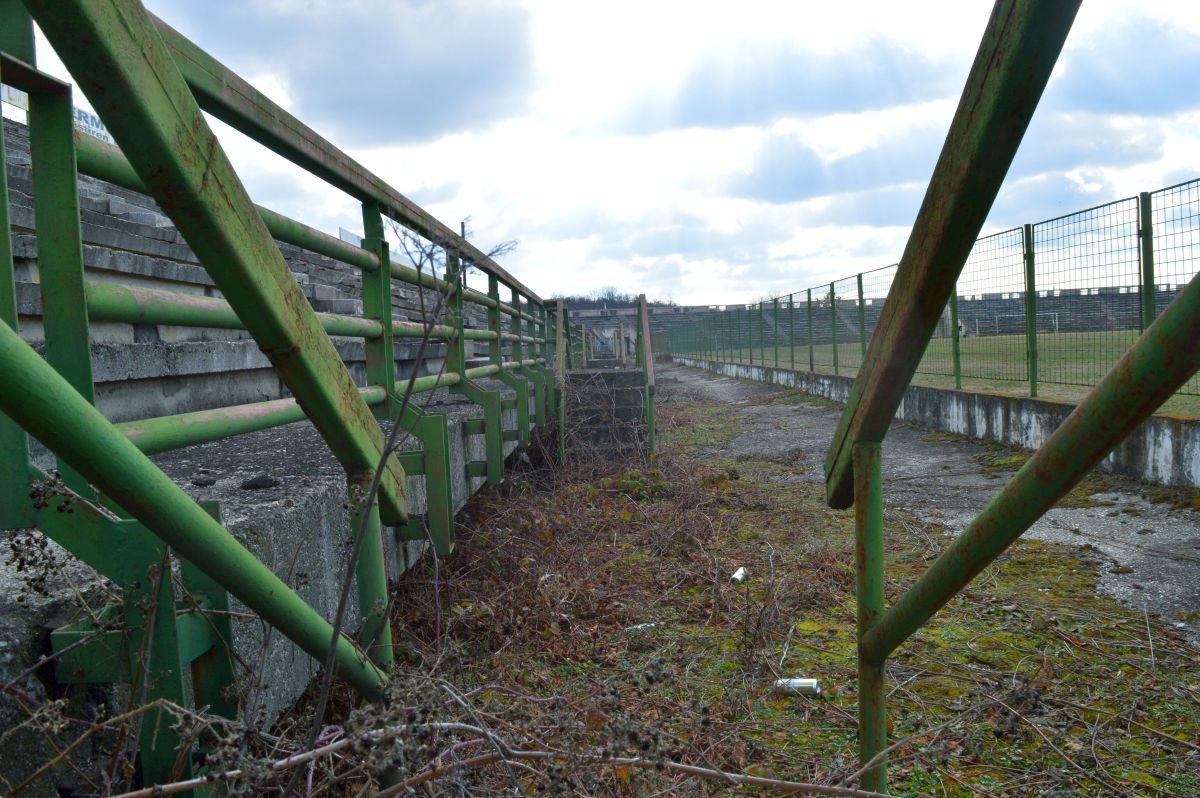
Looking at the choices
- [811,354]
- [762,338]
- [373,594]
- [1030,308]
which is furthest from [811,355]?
[373,594]

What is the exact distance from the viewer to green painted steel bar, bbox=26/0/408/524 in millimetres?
941

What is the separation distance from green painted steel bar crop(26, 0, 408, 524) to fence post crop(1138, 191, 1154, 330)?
6488 mm

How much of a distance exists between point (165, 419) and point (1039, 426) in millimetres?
7104

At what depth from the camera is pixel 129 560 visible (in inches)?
49.4

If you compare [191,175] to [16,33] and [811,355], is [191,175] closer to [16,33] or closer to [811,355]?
[16,33]

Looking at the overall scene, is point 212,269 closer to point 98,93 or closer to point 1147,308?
point 98,93

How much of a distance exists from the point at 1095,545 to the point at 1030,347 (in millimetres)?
3885

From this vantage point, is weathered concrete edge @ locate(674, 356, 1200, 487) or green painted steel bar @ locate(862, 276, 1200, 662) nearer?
green painted steel bar @ locate(862, 276, 1200, 662)

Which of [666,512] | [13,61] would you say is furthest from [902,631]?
[666,512]

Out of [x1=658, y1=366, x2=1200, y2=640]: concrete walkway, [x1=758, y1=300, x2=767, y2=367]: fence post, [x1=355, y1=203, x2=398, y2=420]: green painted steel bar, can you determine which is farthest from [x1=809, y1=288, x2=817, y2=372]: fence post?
[x1=355, y1=203, x2=398, y2=420]: green painted steel bar

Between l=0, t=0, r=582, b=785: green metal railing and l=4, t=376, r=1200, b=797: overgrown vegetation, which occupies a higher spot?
l=0, t=0, r=582, b=785: green metal railing

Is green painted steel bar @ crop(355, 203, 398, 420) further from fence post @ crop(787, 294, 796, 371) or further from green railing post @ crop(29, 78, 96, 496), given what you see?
fence post @ crop(787, 294, 796, 371)

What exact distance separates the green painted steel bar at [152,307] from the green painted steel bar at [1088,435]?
1.17 meters

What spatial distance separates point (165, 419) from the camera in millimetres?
1662
